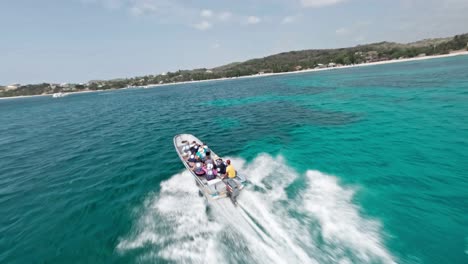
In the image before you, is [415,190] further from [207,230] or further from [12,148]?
[12,148]

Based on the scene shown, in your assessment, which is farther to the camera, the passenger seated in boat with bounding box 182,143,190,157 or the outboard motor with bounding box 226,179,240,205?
the passenger seated in boat with bounding box 182,143,190,157

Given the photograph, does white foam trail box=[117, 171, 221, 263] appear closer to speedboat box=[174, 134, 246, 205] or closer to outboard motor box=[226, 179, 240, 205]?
speedboat box=[174, 134, 246, 205]

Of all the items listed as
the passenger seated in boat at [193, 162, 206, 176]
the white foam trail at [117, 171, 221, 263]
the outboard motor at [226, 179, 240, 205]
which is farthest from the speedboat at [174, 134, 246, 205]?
the white foam trail at [117, 171, 221, 263]

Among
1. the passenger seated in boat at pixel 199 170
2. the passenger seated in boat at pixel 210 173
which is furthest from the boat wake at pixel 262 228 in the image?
the passenger seated in boat at pixel 210 173

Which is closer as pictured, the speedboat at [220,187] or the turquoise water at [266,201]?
the turquoise water at [266,201]

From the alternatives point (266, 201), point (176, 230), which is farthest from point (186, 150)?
point (266, 201)

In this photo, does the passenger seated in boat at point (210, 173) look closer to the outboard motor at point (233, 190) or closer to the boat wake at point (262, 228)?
the outboard motor at point (233, 190)
